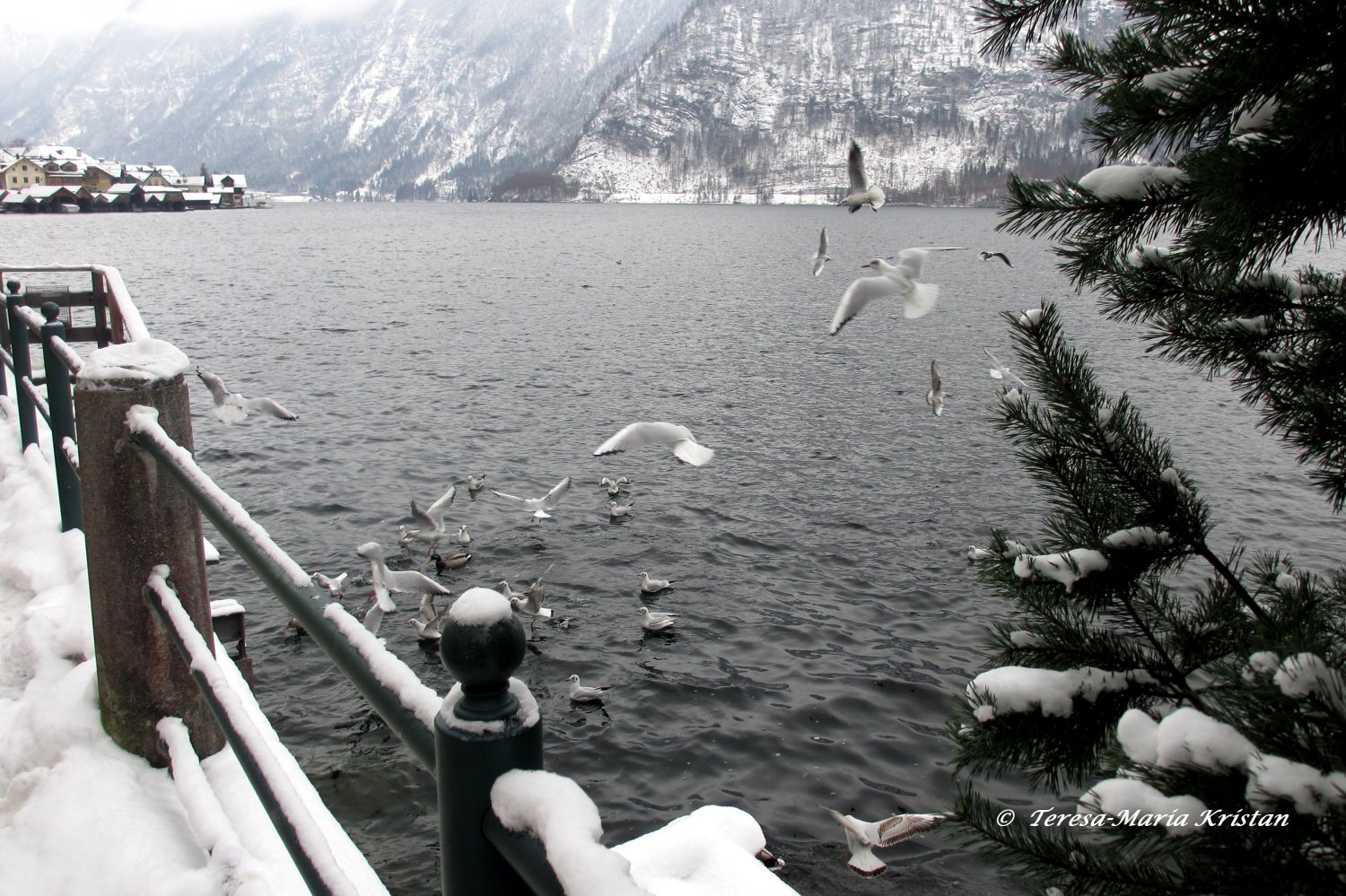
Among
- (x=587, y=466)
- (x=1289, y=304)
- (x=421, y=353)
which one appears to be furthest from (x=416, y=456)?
(x=1289, y=304)

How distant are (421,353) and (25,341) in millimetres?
26880

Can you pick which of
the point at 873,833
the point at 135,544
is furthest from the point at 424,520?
the point at 135,544

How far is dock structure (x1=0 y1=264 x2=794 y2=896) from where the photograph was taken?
46.9 inches

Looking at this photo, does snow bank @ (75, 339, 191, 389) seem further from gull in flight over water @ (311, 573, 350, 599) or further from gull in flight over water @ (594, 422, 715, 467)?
gull in flight over water @ (311, 573, 350, 599)

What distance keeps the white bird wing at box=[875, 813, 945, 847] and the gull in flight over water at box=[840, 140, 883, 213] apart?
5.56m

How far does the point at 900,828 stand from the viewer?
28.9 feet

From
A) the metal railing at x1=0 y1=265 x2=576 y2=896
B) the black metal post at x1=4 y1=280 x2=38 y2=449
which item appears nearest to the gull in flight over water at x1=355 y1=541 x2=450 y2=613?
the black metal post at x1=4 y1=280 x2=38 y2=449

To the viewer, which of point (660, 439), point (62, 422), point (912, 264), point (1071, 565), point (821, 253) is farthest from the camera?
point (821, 253)

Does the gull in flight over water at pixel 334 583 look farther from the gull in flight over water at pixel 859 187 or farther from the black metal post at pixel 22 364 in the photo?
the gull in flight over water at pixel 859 187

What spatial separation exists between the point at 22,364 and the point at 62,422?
1.61m

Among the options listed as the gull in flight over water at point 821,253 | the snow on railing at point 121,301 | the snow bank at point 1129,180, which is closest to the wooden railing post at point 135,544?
the snow bank at point 1129,180

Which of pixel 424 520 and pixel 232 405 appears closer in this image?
pixel 232 405

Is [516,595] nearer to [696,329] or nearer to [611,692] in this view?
[611,692]

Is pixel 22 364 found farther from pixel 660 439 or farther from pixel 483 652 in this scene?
pixel 483 652
